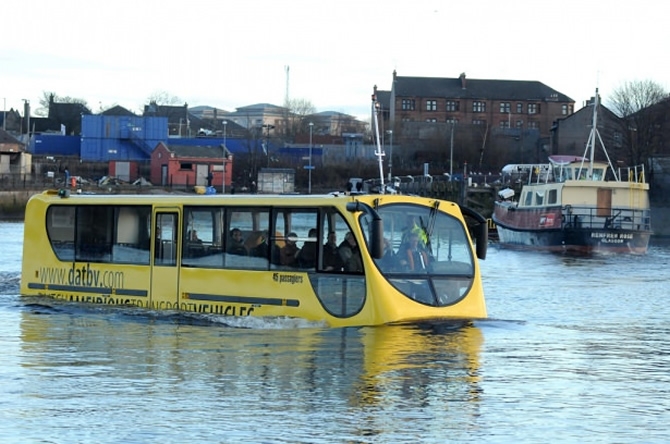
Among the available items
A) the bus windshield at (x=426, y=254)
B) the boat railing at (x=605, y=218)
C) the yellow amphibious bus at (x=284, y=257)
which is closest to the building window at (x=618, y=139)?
the boat railing at (x=605, y=218)

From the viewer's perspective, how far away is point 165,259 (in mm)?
20984

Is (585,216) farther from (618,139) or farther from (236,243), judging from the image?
(618,139)

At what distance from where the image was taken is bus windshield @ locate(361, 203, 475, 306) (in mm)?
18594

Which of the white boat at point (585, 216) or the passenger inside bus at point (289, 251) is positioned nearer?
the passenger inside bus at point (289, 251)

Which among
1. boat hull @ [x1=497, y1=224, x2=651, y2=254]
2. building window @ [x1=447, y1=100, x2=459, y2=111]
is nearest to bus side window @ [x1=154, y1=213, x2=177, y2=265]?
boat hull @ [x1=497, y1=224, x2=651, y2=254]

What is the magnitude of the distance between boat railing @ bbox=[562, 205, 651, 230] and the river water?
30746 millimetres

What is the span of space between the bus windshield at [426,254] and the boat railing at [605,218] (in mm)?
35256

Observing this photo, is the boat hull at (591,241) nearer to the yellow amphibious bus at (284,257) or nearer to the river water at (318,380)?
A: the river water at (318,380)

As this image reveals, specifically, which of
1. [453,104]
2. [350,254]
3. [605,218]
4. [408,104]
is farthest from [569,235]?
[453,104]

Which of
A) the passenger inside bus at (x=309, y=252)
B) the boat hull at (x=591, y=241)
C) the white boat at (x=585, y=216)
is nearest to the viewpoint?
the passenger inside bus at (x=309, y=252)

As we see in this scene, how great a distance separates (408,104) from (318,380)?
449 ft

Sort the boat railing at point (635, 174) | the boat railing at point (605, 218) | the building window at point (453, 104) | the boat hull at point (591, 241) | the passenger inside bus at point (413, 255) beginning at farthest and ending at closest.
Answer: the building window at point (453, 104) < the boat railing at point (635, 174) < the boat railing at point (605, 218) < the boat hull at point (591, 241) < the passenger inside bus at point (413, 255)

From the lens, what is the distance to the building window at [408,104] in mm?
150375

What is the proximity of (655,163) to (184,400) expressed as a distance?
79.8 metres
